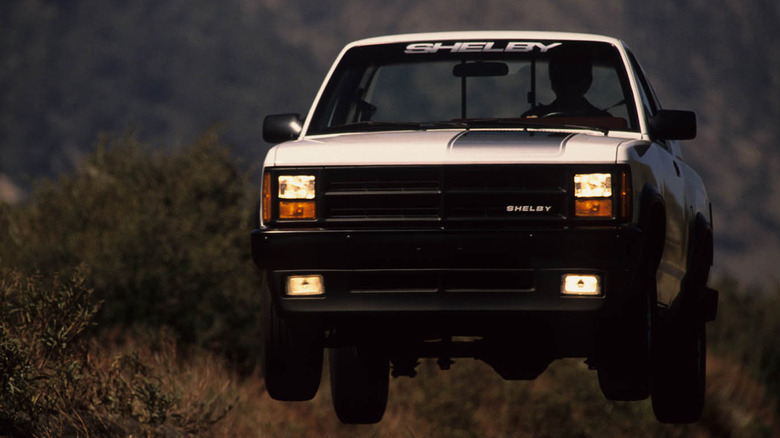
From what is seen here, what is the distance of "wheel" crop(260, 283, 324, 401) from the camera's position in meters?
7.11

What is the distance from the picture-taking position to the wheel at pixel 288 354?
7.11 m

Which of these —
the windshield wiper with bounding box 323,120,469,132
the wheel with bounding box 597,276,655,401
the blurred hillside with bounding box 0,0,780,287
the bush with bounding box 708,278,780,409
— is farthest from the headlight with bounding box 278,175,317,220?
the blurred hillside with bounding box 0,0,780,287

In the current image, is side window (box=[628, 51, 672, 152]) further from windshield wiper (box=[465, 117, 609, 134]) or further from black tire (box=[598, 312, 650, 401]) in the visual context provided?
black tire (box=[598, 312, 650, 401])

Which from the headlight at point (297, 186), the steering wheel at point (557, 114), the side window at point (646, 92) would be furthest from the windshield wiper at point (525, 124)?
the headlight at point (297, 186)

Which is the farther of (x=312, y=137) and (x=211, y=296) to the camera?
(x=211, y=296)

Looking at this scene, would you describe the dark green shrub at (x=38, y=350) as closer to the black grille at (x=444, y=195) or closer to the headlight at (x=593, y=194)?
the black grille at (x=444, y=195)

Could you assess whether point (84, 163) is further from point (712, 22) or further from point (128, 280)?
point (712, 22)

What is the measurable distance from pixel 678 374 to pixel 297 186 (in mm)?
2684

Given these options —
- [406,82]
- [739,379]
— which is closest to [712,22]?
[739,379]

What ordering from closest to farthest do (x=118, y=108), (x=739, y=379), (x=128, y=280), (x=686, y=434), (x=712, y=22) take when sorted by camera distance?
1. (x=128, y=280)
2. (x=686, y=434)
3. (x=739, y=379)
4. (x=118, y=108)
5. (x=712, y=22)

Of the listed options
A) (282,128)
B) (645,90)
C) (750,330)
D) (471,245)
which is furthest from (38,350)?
(750,330)

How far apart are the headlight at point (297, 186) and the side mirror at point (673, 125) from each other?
81.0 inches

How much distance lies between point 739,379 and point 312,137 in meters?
29.4

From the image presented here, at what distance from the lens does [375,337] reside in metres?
7.10
